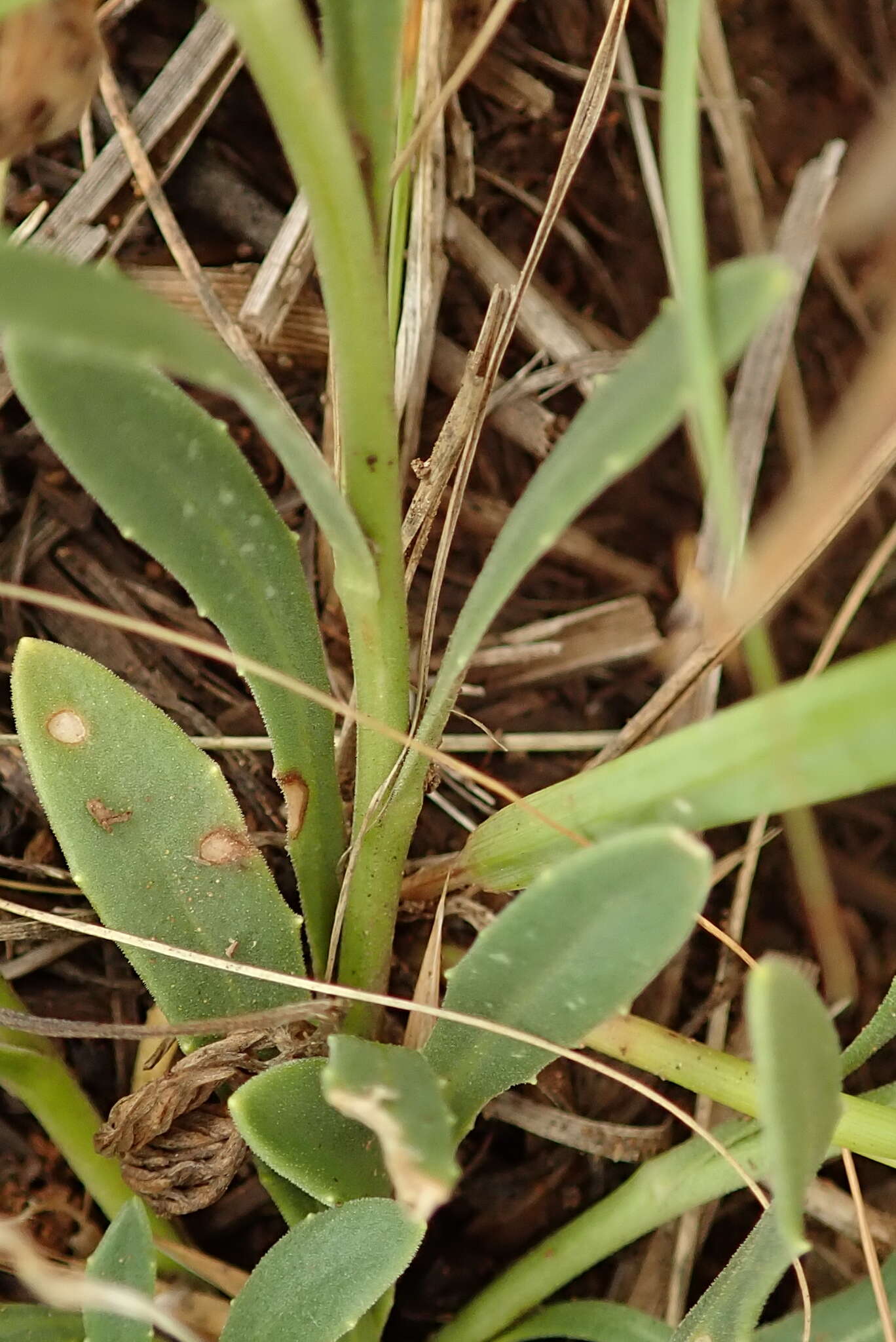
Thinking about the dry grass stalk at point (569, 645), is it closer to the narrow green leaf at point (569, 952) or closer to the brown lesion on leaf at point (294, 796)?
the brown lesion on leaf at point (294, 796)

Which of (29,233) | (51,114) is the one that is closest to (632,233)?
(29,233)

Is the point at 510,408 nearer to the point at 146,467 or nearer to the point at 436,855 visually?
the point at 436,855

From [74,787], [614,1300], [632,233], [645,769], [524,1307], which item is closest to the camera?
[645,769]

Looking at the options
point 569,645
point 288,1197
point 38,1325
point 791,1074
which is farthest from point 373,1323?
point 569,645

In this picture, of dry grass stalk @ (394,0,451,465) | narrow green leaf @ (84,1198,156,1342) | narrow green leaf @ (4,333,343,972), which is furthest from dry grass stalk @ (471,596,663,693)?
narrow green leaf @ (84,1198,156,1342)

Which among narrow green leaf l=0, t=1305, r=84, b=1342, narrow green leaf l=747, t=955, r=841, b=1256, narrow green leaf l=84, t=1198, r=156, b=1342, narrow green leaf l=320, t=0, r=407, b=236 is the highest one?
narrow green leaf l=320, t=0, r=407, b=236

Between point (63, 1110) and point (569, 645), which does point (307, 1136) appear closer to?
point (63, 1110)

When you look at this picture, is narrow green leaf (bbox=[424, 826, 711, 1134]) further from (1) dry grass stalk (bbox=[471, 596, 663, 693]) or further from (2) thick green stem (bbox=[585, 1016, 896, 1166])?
(1) dry grass stalk (bbox=[471, 596, 663, 693])
